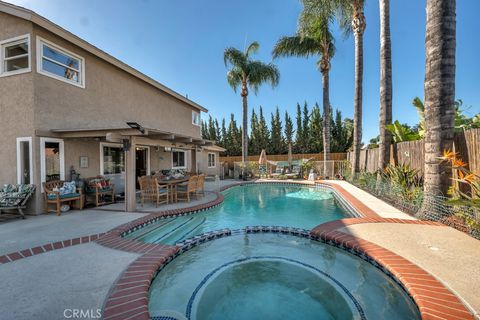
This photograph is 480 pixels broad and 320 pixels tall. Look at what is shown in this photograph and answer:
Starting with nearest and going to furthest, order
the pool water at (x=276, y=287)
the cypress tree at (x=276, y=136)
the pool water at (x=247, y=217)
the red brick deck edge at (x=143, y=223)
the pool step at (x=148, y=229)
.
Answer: the pool water at (x=276, y=287)
the red brick deck edge at (x=143, y=223)
the pool step at (x=148, y=229)
the pool water at (x=247, y=217)
the cypress tree at (x=276, y=136)

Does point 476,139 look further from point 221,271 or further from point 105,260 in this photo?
point 105,260

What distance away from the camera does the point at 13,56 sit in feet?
24.9

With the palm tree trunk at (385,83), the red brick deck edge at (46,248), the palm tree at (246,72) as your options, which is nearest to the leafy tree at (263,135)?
the palm tree at (246,72)

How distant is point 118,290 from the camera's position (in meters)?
2.82

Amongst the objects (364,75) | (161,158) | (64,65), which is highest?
(364,75)

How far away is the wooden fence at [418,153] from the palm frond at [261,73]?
9629 millimetres

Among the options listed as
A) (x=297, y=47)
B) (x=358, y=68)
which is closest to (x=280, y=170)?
(x=297, y=47)

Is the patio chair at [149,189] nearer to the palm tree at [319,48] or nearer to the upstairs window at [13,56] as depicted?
the upstairs window at [13,56]

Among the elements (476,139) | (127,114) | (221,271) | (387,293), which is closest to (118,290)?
(221,271)

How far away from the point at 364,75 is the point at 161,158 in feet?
43.4

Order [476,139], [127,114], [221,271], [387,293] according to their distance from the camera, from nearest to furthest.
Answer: [387,293], [221,271], [476,139], [127,114]

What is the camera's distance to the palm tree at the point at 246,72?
18.3 m

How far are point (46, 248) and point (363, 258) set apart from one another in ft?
20.4

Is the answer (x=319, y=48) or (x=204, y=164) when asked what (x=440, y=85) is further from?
(x=204, y=164)
